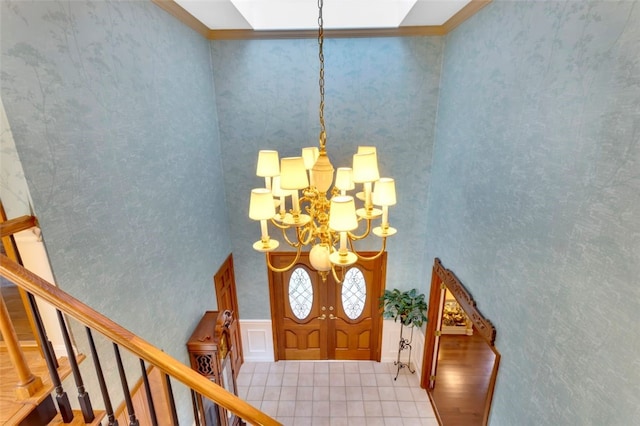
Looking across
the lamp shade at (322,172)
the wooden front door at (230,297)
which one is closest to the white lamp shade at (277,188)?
the lamp shade at (322,172)

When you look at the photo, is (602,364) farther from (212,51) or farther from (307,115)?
(212,51)

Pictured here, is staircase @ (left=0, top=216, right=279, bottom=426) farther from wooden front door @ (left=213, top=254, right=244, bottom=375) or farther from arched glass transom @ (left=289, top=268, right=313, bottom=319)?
arched glass transom @ (left=289, top=268, right=313, bottom=319)

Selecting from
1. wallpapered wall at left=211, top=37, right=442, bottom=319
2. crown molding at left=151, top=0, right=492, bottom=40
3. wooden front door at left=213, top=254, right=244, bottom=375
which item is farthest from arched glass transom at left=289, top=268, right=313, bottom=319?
crown molding at left=151, top=0, right=492, bottom=40

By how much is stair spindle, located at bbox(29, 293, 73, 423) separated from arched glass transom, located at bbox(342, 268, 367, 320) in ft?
12.6

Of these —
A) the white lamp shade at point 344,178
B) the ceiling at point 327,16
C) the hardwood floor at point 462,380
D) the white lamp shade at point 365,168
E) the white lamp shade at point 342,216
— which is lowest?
the hardwood floor at point 462,380

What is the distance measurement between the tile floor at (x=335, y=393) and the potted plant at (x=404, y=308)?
34 cm

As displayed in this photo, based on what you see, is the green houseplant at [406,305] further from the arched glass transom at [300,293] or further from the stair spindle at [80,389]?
the stair spindle at [80,389]

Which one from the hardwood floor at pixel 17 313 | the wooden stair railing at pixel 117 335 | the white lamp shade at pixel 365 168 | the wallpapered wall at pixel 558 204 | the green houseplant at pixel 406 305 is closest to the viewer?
the wooden stair railing at pixel 117 335

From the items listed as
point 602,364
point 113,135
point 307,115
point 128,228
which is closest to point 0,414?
point 128,228

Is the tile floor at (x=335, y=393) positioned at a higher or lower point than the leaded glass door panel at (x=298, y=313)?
lower

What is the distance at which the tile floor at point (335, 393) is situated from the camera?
427cm

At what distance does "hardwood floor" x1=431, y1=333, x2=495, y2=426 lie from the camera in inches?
166

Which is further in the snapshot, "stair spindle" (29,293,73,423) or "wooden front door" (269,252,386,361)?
"wooden front door" (269,252,386,361)

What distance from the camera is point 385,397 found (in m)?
4.57
